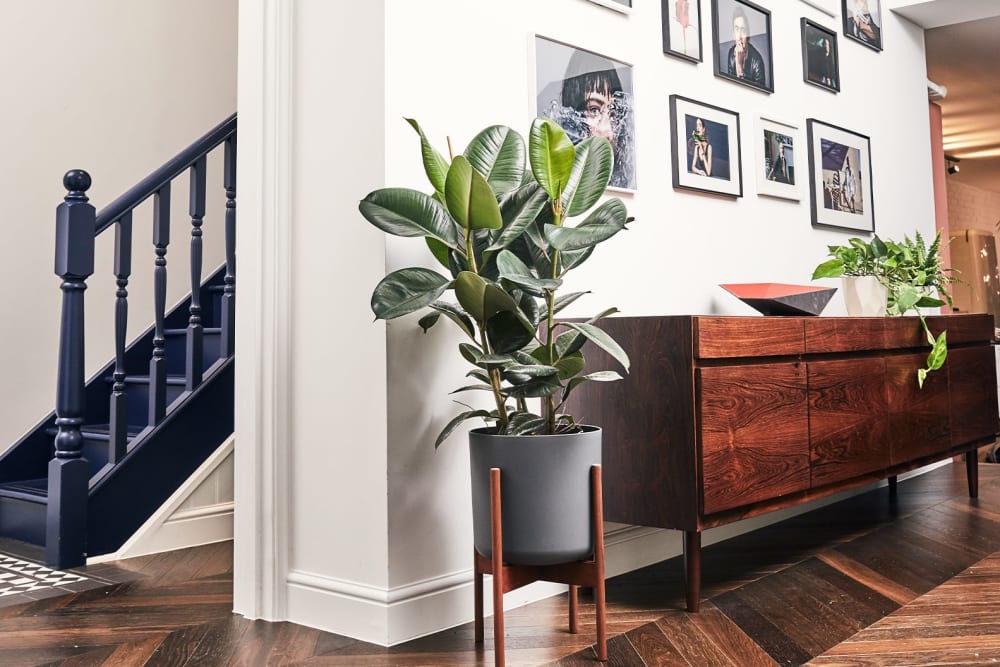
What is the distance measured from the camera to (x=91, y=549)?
290cm

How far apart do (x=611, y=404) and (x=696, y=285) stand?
0.83 meters

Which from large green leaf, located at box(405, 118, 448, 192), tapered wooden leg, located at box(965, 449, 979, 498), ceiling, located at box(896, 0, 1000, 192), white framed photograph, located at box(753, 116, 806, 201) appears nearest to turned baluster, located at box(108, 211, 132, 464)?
large green leaf, located at box(405, 118, 448, 192)

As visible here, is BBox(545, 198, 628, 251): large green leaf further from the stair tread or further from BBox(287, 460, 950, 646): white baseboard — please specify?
the stair tread

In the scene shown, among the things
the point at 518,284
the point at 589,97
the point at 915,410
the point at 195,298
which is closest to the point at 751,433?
the point at 518,284

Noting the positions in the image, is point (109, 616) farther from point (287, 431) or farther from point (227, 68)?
point (227, 68)

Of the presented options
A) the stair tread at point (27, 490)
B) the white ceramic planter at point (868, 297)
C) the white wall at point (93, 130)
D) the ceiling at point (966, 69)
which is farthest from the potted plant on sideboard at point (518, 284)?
the ceiling at point (966, 69)

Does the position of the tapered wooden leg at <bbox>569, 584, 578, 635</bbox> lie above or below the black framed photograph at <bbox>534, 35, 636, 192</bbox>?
below

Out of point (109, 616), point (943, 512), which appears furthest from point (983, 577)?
point (109, 616)

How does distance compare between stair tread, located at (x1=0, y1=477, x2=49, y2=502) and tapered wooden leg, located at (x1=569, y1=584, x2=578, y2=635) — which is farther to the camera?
stair tread, located at (x1=0, y1=477, x2=49, y2=502)

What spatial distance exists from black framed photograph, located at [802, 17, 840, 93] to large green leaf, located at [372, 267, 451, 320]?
2.45 metres

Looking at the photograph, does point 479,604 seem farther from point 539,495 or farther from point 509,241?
point 509,241

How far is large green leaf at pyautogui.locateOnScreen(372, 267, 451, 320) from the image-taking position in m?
1.73

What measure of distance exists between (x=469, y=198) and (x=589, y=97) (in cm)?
105

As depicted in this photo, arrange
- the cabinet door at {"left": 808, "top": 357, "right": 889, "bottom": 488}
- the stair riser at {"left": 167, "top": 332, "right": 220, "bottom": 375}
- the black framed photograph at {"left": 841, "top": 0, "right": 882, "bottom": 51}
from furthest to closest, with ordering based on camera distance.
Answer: the black framed photograph at {"left": 841, "top": 0, "right": 882, "bottom": 51}
the stair riser at {"left": 167, "top": 332, "right": 220, "bottom": 375}
the cabinet door at {"left": 808, "top": 357, "right": 889, "bottom": 488}
